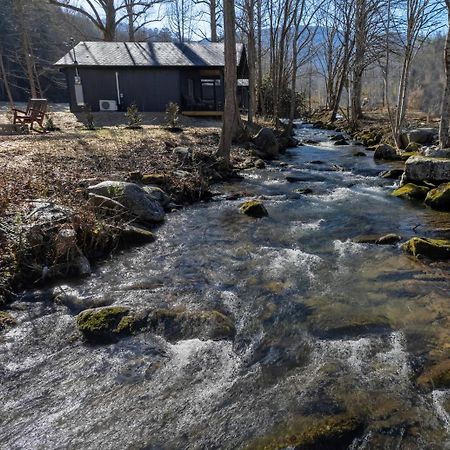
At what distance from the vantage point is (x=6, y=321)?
464 centimetres

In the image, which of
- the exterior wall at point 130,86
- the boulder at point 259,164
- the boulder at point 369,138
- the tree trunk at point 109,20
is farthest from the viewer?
the tree trunk at point 109,20

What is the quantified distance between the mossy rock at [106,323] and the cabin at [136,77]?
20.2m

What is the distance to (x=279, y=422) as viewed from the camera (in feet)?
10.5

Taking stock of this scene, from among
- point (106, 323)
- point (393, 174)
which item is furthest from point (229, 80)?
point (106, 323)

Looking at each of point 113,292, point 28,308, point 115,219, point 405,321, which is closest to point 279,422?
point 405,321

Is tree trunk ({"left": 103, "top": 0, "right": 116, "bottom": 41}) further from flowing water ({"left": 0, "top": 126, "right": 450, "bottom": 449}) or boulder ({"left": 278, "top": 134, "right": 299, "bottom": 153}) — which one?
flowing water ({"left": 0, "top": 126, "right": 450, "bottom": 449})

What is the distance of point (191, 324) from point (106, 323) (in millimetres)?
966

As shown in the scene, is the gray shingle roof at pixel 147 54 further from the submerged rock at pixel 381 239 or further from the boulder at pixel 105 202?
the submerged rock at pixel 381 239

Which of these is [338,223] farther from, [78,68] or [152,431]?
[78,68]

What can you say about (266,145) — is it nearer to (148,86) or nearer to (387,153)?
(387,153)

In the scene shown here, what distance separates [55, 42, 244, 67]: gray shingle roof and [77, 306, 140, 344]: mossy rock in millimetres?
20463

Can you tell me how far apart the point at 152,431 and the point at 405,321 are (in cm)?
299

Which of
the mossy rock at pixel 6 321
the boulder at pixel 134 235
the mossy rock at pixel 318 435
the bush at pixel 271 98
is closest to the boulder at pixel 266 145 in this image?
the boulder at pixel 134 235

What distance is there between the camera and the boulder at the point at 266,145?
15.6m
